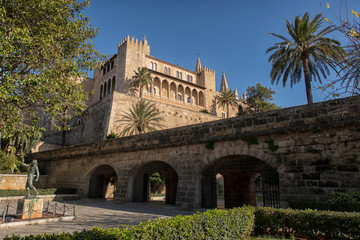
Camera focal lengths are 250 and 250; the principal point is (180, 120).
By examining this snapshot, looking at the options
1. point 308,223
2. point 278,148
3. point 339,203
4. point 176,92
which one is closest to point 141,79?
point 176,92

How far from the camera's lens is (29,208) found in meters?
9.47

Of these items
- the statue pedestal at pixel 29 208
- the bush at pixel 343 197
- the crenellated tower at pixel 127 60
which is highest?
the crenellated tower at pixel 127 60

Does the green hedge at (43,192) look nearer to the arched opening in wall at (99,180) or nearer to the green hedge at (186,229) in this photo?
the arched opening in wall at (99,180)

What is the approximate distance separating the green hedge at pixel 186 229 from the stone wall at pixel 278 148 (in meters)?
3.63

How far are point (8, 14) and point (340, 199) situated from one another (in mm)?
12929

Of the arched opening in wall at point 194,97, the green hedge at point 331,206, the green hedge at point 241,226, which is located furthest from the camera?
the arched opening in wall at point 194,97

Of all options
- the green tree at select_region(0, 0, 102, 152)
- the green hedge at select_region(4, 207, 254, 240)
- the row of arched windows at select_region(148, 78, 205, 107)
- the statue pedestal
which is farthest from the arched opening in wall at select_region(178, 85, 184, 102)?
the green hedge at select_region(4, 207, 254, 240)

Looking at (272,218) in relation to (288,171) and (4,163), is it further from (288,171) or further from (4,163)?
(4,163)

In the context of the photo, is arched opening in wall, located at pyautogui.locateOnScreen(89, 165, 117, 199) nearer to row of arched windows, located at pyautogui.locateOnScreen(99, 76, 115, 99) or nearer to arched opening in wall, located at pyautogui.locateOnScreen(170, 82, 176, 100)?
row of arched windows, located at pyautogui.locateOnScreen(99, 76, 115, 99)

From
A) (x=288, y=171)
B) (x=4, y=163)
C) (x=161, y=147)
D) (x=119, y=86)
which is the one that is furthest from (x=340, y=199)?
(x=119, y=86)

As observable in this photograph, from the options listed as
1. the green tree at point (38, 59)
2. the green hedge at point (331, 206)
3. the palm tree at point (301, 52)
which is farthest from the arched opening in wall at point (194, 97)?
the green hedge at point (331, 206)

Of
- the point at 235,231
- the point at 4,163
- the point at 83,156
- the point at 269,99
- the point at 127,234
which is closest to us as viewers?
the point at 127,234

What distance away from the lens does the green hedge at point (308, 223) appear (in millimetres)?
5582

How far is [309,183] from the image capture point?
29.7 ft
